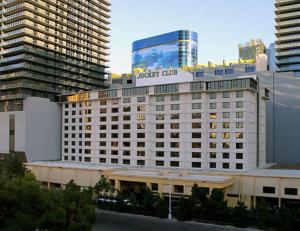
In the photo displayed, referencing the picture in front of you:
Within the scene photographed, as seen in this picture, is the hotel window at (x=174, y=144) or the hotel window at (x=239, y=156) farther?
the hotel window at (x=174, y=144)

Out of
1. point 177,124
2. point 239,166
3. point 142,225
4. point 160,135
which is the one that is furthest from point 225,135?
point 142,225

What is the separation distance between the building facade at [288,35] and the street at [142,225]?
98.9 metres

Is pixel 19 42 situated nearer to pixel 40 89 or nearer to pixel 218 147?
pixel 40 89

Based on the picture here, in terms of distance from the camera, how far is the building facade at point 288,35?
467 ft

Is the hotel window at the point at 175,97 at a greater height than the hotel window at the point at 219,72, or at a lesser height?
lesser

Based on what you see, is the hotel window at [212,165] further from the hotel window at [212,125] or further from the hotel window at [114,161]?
the hotel window at [114,161]

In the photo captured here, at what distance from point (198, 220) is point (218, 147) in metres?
27.4

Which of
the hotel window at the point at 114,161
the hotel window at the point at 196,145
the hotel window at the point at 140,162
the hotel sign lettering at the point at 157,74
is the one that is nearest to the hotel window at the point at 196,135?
the hotel window at the point at 196,145

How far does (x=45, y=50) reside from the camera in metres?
131

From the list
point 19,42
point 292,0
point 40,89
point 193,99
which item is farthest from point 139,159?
point 292,0

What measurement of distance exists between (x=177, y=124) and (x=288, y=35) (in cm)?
7737

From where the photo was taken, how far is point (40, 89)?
126m

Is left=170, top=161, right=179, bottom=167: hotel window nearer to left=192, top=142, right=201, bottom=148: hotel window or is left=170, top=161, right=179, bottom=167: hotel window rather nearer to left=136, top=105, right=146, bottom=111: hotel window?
left=192, top=142, right=201, bottom=148: hotel window

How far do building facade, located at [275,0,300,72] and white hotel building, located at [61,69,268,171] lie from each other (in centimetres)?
4851
